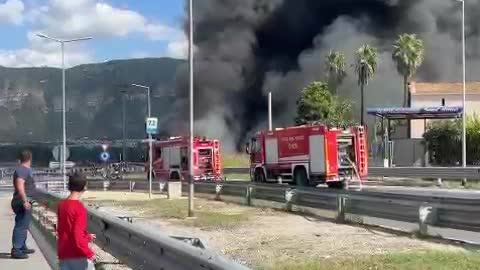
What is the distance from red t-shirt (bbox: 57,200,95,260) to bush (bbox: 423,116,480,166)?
46825 millimetres

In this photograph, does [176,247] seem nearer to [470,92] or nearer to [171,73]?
[470,92]

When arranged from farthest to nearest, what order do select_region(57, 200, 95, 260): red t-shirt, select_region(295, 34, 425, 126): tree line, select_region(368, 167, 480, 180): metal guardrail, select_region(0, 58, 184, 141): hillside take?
select_region(0, 58, 184, 141): hillside, select_region(295, 34, 425, 126): tree line, select_region(368, 167, 480, 180): metal guardrail, select_region(57, 200, 95, 260): red t-shirt

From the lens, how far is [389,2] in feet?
298

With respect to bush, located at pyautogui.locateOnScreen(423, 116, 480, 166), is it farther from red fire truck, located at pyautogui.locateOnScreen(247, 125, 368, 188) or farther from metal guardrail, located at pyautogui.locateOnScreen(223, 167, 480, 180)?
red fire truck, located at pyautogui.locateOnScreen(247, 125, 368, 188)

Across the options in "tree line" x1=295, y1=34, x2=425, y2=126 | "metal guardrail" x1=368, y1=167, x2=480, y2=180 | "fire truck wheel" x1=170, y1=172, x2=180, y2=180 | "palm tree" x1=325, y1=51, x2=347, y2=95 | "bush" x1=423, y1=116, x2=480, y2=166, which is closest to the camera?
"metal guardrail" x1=368, y1=167, x2=480, y2=180

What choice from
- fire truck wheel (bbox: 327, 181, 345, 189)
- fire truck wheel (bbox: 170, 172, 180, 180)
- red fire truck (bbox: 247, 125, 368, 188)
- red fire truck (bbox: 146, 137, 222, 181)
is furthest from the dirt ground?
fire truck wheel (bbox: 170, 172, 180, 180)

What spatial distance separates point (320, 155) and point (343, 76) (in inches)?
2170

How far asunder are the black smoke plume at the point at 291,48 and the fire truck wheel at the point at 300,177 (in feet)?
170

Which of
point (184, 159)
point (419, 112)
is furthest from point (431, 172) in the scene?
point (419, 112)

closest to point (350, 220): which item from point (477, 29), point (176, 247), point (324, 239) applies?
point (324, 239)

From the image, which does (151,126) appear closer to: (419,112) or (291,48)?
(419,112)

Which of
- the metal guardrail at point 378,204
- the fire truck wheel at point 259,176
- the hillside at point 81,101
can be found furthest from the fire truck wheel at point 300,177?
the hillside at point 81,101

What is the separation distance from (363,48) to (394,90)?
11557 mm

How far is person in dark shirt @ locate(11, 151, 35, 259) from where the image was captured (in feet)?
38.7
